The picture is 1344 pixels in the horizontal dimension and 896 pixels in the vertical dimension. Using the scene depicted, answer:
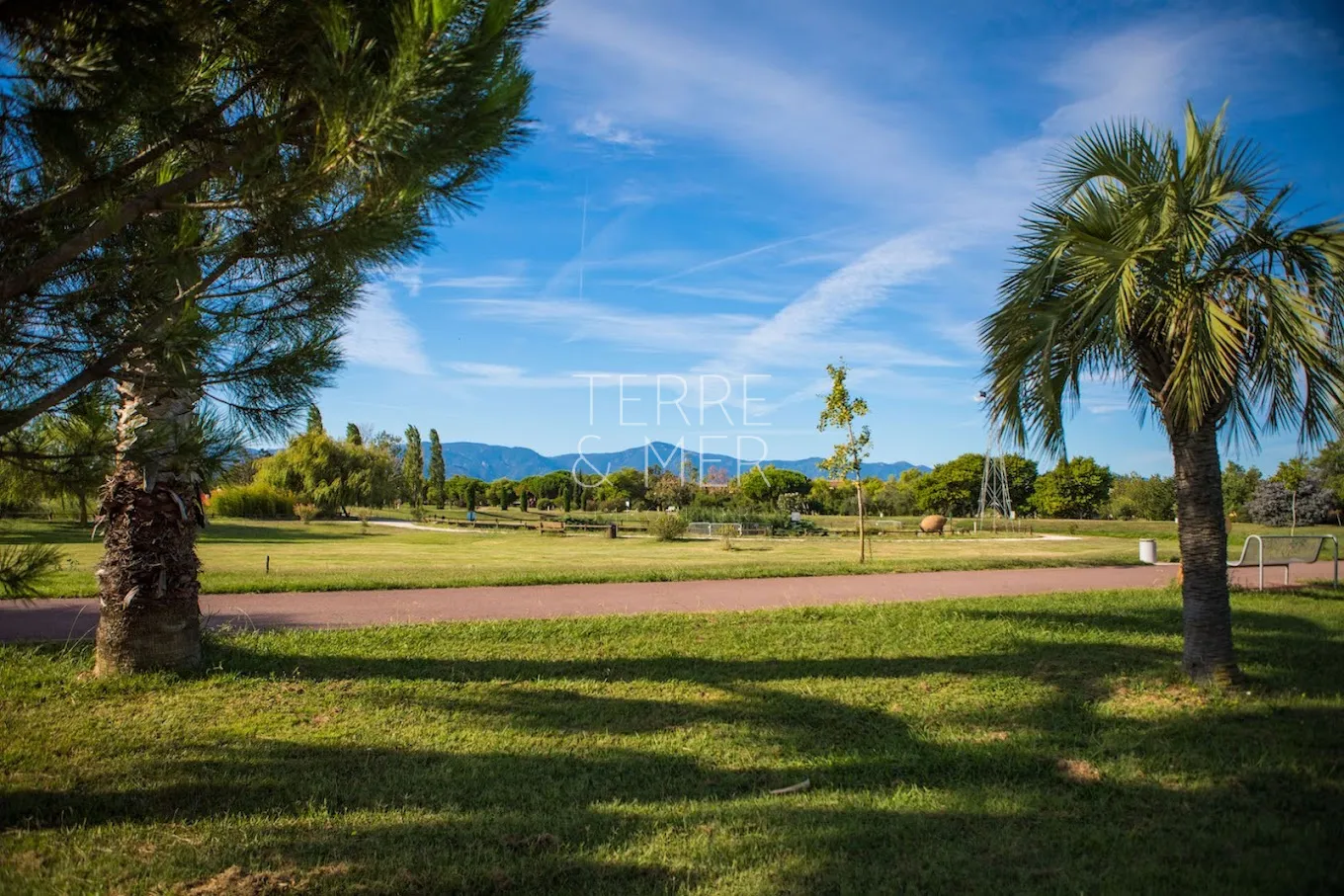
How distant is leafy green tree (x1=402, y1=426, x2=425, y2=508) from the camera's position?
56781 millimetres

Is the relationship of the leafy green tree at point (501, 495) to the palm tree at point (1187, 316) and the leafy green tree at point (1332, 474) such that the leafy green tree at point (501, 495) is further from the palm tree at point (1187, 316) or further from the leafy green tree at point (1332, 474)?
the palm tree at point (1187, 316)

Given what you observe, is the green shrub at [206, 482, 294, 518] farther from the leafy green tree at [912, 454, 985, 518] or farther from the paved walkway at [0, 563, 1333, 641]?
the leafy green tree at [912, 454, 985, 518]

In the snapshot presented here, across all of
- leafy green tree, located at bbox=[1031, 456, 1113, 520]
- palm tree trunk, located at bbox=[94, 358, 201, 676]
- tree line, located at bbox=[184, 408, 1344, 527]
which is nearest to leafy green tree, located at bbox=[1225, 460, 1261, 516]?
tree line, located at bbox=[184, 408, 1344, 527]

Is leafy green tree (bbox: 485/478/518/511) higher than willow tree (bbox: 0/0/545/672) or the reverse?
the reverse

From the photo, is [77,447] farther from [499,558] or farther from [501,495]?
[501,495]

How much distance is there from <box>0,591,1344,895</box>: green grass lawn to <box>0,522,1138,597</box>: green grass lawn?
145 centimetres

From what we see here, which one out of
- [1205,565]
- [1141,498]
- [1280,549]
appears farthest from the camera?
[1141,498]

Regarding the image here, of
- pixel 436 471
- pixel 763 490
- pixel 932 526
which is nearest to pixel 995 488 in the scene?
pixel 932 526

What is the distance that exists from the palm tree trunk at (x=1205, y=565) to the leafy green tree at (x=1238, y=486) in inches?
1575

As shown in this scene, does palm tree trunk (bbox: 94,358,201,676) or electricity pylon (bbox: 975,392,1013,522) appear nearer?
palm tree trunk (bbox: 94,358,201,676)

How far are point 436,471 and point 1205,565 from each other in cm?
6764

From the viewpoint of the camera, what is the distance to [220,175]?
140 inches

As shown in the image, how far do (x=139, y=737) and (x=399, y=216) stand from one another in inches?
175

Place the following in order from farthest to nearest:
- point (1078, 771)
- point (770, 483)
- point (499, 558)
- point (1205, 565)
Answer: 1. point (770, 483)
2. point (499, 558)
3. point (1205, 565)
4. point (1078, 771)
